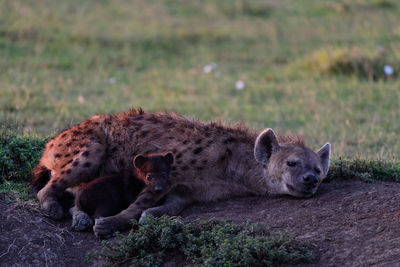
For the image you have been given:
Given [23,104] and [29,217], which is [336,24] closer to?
[23,104]

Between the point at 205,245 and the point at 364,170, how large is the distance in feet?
6.23

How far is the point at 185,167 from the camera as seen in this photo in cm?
474

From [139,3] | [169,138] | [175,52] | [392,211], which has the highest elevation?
[139,3]

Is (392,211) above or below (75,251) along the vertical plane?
above

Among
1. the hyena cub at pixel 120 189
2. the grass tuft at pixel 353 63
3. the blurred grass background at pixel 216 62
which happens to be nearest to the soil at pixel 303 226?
the hyena cub at pixel 120 189

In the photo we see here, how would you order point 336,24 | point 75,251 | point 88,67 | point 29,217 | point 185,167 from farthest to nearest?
point 336,24, point 88,67, point 185,167, point 29,217, point 75,251

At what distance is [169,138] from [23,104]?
3.33 metres

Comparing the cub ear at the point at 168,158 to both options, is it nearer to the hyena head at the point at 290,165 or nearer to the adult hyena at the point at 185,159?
the adult hyena at the point at 185,159

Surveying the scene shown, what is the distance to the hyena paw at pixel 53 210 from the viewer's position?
4.44 metres

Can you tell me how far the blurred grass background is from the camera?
7.58 meters

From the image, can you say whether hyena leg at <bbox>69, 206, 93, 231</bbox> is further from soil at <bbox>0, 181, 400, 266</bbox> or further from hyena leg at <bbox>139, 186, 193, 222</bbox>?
hyena leg at <bbox>139, 186, 193, 222</bbox>

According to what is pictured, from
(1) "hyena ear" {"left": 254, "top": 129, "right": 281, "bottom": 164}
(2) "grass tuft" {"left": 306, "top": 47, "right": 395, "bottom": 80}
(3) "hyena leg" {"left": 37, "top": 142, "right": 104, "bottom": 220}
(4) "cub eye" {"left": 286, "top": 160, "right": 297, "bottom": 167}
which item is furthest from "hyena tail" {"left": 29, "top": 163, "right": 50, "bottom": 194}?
(2) "grass tuft" {"left": 306, "top": 47, "right": 395, "bottom": 80}

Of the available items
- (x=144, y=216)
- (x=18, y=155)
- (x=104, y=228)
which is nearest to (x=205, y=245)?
(x=144, y=216)

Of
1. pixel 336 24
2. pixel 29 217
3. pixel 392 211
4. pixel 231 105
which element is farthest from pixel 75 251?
→ pixel 336 24
